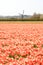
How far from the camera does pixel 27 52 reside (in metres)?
8.54

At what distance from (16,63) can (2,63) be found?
517 millimetres

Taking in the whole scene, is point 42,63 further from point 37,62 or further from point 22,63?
point 22,63

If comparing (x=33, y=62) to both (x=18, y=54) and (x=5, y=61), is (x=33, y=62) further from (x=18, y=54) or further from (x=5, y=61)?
(x=18, y=54)

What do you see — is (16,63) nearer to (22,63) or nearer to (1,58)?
(22,63)

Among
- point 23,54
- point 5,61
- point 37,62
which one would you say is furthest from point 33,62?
point 23,54

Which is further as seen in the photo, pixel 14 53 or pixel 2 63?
pixel 14 53

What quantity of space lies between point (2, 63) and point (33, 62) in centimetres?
103

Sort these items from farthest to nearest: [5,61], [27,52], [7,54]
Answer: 1. [27,52]
2. [7,54]
3. [5,61]

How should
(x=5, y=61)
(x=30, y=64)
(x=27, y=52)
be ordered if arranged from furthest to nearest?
(x=27, y=52) → (x=5, y=61) → (x=30, y=64)

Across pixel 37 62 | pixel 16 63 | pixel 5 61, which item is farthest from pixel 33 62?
pixel 5 61

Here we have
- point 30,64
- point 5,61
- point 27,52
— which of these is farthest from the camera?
point 27,52

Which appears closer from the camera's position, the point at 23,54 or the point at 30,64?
the point at 30,64

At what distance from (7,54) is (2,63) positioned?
1343 mm

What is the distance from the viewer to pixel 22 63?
21.5 feet
